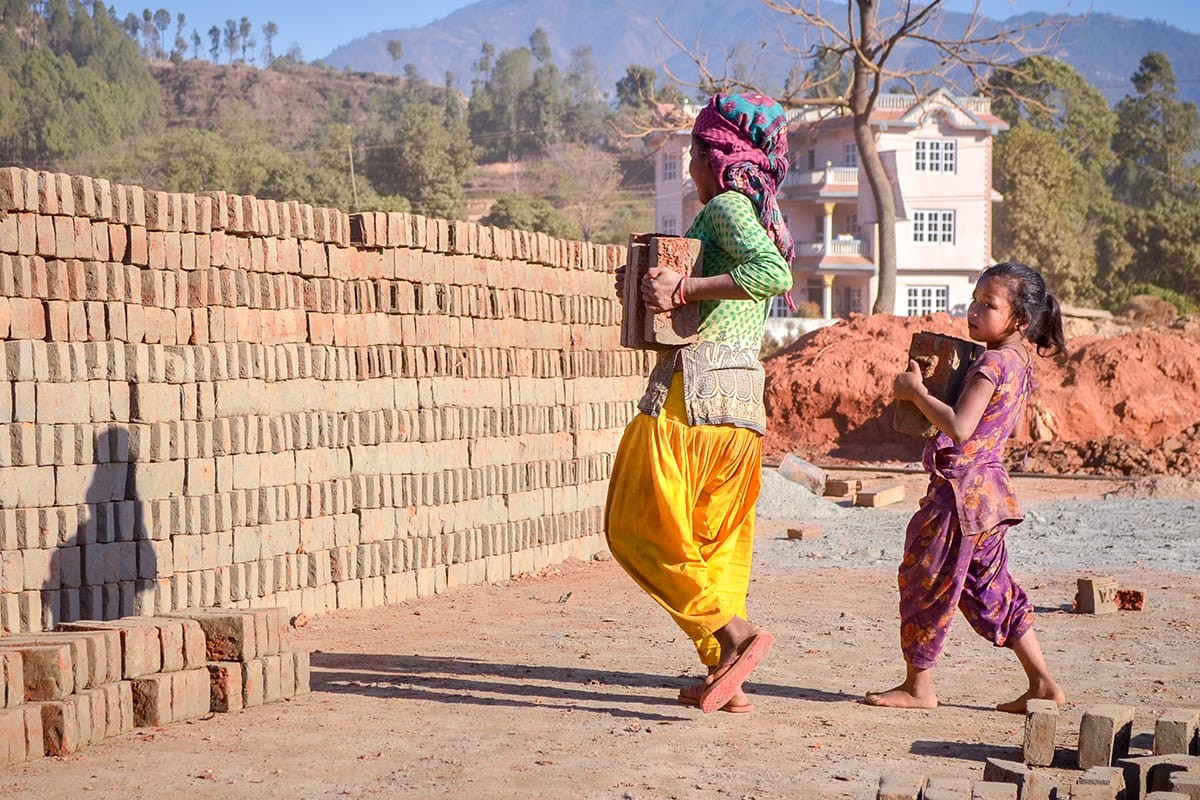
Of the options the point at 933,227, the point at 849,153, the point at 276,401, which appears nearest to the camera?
the point at 276,401

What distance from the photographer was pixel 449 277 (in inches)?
327

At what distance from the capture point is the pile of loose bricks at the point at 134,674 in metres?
4.42

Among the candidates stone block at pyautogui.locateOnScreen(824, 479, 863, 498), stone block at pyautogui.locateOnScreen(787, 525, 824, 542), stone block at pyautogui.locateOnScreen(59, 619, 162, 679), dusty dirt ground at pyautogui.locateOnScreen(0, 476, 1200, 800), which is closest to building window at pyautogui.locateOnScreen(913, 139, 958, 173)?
stone block at pyautogui.locateOnScreen(824, 479, 863, 498)

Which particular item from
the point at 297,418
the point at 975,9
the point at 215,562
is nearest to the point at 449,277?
the point at 297,418

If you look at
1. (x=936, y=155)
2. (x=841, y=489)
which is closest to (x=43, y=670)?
(x=841, y=489)

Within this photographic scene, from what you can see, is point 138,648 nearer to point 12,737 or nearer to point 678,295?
point 12,737

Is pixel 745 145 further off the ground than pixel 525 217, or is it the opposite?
pixel 525 217

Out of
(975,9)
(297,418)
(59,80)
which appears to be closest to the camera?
(297,418)

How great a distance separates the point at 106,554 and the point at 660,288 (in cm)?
285

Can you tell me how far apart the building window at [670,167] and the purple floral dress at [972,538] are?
57055mm

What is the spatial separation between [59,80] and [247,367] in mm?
75170

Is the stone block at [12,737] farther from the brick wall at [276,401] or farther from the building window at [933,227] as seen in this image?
the building window at [933,227]

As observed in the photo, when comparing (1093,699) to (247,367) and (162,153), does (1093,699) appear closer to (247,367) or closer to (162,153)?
(247,367)

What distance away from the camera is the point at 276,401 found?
7113 millimetres
